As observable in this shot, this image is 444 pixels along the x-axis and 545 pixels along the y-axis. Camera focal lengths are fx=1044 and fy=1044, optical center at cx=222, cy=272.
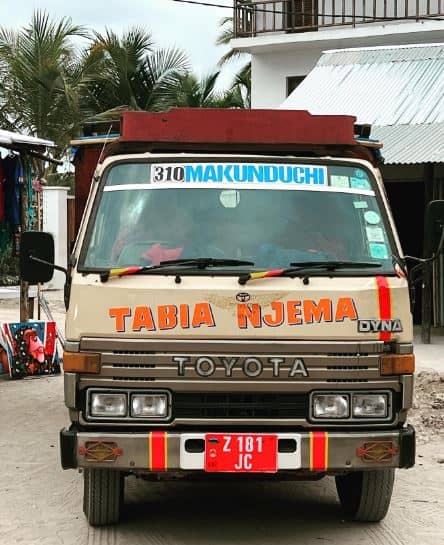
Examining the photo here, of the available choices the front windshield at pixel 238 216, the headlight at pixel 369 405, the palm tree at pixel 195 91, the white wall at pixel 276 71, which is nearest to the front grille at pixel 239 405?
the headlight at pixel 369 405

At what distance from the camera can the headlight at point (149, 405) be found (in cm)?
540

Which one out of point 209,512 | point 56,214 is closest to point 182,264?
point 209,512

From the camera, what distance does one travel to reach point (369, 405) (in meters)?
5.48

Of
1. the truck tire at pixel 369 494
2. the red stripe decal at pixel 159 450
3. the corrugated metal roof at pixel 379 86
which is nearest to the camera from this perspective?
the red stripe decal at pixel 159 450

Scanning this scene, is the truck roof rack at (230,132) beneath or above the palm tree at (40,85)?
beneath

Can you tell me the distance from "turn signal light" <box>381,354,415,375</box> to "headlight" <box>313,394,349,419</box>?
257mm

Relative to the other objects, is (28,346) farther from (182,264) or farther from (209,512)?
(182,264)

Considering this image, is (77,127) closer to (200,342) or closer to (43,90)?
(43,90)

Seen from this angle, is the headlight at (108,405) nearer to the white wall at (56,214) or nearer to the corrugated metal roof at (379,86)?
the corrugated metal roof at (379,86)

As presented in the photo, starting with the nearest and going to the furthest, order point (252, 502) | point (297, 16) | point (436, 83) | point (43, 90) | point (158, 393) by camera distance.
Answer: point (158, 393), point (252, 502), point (436, 83), point (297, 16), point (43, 90)

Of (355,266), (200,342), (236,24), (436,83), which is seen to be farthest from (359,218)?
(236,24)

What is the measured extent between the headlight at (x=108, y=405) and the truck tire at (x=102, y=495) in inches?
18.4

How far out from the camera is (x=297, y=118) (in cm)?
612

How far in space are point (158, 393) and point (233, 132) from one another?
1666mm
